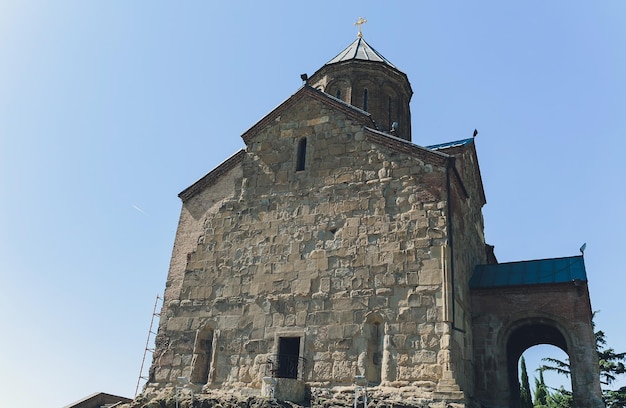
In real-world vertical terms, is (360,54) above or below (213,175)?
above

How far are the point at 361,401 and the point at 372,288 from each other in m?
2.24

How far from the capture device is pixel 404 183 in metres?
11.4

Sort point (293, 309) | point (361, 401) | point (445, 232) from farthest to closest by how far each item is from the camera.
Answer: point (293, 309) → point (445, 232) → point (361, 401)

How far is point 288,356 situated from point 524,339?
6.95 meters

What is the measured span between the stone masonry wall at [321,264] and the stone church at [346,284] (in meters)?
0.03

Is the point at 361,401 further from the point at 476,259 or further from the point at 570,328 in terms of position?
the point at 476,259

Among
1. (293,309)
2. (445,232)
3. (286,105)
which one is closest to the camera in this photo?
(445,232)

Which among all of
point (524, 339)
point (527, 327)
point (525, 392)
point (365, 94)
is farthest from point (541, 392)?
point (365, 94)

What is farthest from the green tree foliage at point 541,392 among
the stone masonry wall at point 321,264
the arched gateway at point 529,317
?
the stone masonry wall at point 321,264

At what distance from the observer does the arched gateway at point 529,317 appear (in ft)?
35.3

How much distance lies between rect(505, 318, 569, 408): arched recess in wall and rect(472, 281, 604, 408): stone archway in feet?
0.09

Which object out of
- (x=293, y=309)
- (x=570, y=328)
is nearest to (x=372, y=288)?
(x=293, y=309)

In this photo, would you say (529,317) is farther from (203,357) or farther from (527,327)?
(203,357)

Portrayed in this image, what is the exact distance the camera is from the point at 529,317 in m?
11.6
